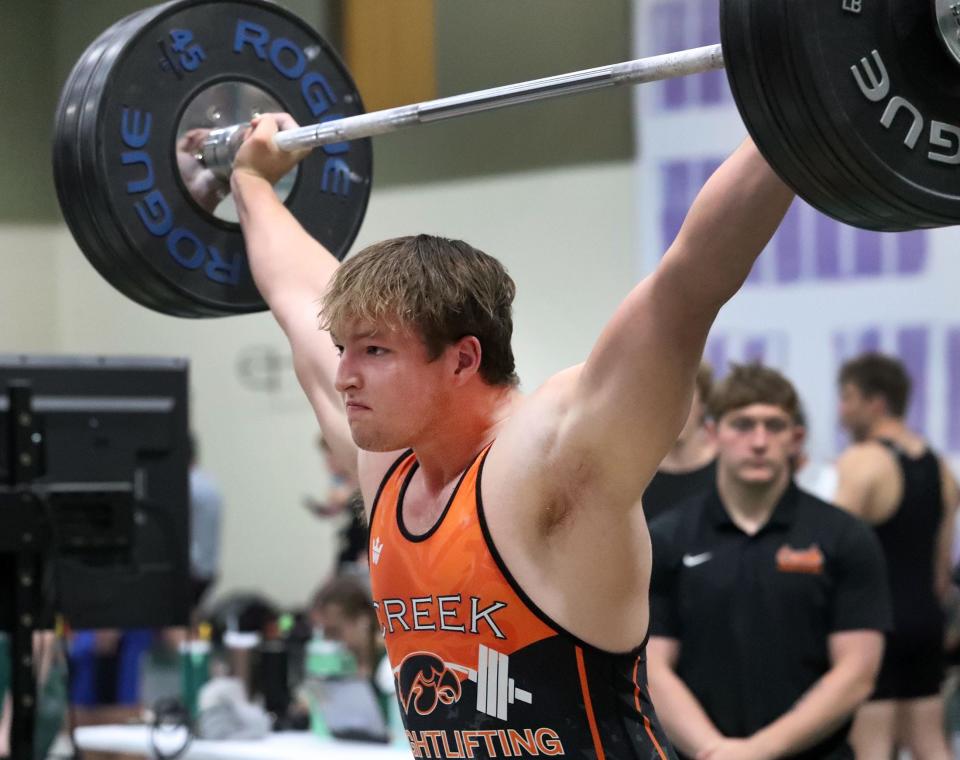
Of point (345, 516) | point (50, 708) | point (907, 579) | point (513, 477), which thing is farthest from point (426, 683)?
point (345, 516)

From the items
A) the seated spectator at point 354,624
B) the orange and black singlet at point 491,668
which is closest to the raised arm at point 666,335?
the orange and black singlet at point 491,668

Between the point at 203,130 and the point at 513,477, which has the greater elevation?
the point at 203,130

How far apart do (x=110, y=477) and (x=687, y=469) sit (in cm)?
→ 150

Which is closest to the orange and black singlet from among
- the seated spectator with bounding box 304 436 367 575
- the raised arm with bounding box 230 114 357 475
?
the raised arm with bounding box 230 114 357 475

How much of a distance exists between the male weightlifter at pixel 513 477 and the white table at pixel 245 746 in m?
1.76

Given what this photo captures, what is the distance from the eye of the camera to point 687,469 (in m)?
3.91

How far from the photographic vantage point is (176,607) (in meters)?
3.39

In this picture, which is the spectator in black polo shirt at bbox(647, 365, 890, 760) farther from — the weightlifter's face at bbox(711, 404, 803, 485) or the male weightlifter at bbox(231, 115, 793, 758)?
the male weightlifter at bbox(231, 115, 793, 758)

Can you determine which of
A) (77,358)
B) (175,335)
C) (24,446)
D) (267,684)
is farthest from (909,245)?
(175,335)

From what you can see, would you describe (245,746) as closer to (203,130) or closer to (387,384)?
(203,130)

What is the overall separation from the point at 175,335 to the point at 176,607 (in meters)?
5.93

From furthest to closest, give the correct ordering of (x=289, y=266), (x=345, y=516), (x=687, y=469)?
(x=345, y=516)
(x=687, y=469)
(x=289, y=266)

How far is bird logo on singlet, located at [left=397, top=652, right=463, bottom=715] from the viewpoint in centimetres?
177

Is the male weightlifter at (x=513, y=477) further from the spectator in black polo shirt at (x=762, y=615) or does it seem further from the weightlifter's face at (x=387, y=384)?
the spectator in black polo shirt at (x=762, y=615)
